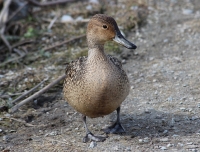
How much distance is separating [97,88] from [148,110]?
1.16 meters

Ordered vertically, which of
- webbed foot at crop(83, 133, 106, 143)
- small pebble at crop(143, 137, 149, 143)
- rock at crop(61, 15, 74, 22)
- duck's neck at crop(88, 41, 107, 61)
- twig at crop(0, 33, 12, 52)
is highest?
duck's neck at crop(88, 41, 107, 61)

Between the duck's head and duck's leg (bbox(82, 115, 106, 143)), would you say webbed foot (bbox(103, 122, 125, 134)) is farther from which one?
the duck's head

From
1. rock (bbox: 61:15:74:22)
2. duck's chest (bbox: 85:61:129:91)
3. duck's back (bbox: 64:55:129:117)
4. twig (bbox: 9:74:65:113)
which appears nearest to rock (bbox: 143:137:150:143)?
duck's back (bbox: 64:55:129:117)

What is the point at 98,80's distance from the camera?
4.64 meters

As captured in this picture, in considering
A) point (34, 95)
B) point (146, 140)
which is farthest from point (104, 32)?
Result: point (34, 95)

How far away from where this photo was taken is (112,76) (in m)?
4.71

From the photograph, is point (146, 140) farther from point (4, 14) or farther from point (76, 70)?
point (4, 14)

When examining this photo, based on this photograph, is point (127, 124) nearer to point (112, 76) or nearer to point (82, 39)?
point (112, 76)

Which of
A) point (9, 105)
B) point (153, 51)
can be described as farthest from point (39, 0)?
point (9, 105)

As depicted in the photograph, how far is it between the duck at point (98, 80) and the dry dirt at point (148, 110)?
1.12 feet

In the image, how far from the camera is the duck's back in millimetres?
4641

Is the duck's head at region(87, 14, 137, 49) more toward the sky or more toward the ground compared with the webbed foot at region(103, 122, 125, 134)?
more toward the sky

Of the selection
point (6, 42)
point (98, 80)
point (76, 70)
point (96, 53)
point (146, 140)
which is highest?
point (96, 53)

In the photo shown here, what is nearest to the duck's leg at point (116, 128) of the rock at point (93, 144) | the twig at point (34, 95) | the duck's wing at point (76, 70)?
the rock at point (93, 144)
